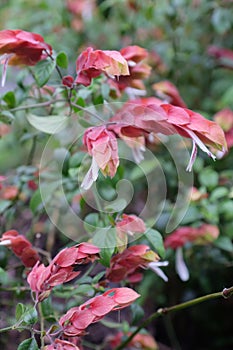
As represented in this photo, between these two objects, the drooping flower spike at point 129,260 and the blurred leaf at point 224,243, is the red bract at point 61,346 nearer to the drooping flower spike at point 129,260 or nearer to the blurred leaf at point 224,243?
the drooping flower spike at point 129,260

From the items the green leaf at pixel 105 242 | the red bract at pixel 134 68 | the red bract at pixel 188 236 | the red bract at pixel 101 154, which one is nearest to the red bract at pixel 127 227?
the green leaf at pixel 105 242

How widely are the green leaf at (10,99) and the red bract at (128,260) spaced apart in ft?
1.08

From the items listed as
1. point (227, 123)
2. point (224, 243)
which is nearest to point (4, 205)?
point (224, 243)

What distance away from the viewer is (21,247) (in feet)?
2.62

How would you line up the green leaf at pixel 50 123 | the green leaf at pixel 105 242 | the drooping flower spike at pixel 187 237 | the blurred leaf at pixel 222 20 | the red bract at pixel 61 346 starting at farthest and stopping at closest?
the blurred leaf at pixel 222 20 → the drooping flower spike at pixel 187 237 → the green leaf at pixel 50 123 → the green leaf at pixel 105 242 → the red bract at pixel 61 346

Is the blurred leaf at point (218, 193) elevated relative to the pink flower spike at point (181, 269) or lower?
elevated

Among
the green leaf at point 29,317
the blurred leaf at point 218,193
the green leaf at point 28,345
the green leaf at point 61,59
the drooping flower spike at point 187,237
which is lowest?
the drooping flower spike at point 187,237

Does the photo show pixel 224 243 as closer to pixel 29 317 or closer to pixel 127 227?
pixel 127 227

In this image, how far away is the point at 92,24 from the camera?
1777mm

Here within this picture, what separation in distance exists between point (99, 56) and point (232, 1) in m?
1.01

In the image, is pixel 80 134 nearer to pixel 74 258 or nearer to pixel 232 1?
pixel 74 258

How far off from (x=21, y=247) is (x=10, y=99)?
26 cm

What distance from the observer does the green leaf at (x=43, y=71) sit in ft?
2.60

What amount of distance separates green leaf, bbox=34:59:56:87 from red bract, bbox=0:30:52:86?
1 centimetres
